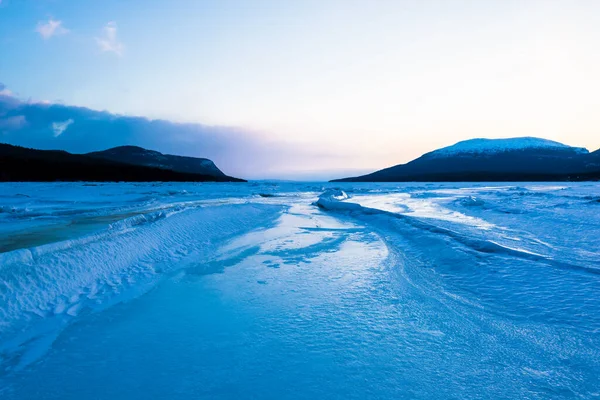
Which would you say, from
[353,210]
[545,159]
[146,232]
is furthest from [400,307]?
[545,159]

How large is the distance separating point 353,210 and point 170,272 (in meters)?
8.97

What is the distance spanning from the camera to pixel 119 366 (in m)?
2.17

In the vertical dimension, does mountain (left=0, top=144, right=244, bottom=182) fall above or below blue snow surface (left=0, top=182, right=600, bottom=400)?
above

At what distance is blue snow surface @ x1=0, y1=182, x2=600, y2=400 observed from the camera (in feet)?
6.36

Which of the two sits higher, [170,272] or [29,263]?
[29,263]

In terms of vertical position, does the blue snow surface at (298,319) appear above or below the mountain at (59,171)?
below

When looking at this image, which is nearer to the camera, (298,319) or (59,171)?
(298,319)

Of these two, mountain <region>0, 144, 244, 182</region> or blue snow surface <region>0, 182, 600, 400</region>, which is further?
mountain <region>0, 144, 244, 182</region>

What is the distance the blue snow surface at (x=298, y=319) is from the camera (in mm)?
1938

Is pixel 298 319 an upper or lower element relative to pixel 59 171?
lower

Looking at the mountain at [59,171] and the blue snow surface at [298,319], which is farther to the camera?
the mountain at [59,171]

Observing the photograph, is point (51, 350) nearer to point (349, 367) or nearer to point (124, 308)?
point (124, 308)

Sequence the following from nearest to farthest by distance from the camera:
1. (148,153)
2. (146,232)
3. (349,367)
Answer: (349,367) → (146,232) → (148,153)

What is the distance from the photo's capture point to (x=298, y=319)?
2.85 meters
